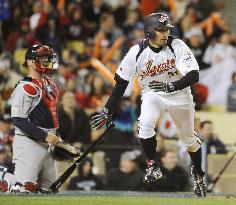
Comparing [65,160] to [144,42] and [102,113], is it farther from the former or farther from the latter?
[144,42]

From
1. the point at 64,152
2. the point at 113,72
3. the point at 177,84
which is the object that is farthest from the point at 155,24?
the point at 113,72

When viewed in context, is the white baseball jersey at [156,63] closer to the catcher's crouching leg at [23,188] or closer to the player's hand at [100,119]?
the player's hand at [100,119]

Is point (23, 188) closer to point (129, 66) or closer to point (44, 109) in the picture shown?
point (44, 109)

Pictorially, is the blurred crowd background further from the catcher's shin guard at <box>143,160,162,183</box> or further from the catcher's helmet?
the catcher's helmet

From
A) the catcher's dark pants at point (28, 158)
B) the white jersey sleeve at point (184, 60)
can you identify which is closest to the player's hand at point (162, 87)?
the white jersey sleeve at point (184, 60)

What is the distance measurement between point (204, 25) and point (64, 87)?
10.7 ft

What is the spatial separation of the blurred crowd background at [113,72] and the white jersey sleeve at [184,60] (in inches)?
107

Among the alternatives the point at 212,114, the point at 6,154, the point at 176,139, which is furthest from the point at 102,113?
the point at 212,114

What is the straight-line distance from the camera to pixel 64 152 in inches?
404

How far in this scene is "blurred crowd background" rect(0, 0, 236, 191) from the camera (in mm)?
13227

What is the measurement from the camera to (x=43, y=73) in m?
10.2

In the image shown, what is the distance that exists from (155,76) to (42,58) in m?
1.20

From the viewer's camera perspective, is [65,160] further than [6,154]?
No

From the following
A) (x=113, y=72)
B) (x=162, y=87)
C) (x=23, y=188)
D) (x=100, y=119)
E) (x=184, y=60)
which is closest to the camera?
(x=162, y=87)
